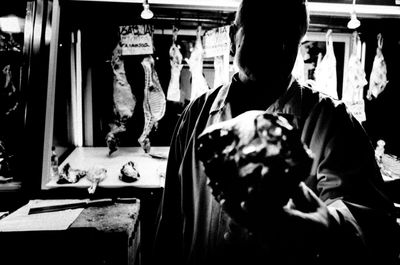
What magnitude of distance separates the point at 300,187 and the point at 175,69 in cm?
319

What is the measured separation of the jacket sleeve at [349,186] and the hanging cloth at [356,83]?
2.76 m

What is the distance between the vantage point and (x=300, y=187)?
96 cm

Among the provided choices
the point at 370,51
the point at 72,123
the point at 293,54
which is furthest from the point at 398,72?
the point at 72,123

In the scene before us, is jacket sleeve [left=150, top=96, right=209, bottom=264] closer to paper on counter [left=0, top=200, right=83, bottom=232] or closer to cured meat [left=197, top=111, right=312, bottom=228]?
paper on counter [left=0, top=200, right=83, bottom=232]

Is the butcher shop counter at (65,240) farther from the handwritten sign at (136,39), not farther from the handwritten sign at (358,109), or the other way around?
the handwritten sign at (358,109)

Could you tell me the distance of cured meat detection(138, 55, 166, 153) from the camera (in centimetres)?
384

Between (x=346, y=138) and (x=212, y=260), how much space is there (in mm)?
912

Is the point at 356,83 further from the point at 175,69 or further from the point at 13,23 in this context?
the point at 13,23

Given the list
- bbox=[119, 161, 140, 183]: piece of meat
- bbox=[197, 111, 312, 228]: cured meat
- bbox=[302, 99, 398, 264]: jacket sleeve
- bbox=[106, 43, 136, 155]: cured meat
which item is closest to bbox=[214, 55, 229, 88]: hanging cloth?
bbox=[106, 43, 136, 155]: cured meat

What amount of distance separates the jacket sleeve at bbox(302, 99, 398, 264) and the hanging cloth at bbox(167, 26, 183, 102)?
8.63 feet

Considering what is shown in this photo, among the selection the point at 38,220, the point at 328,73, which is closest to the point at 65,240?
the point at 38,220

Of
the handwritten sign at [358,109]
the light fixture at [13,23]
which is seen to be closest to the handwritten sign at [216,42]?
the handwritten sign at [358,109]

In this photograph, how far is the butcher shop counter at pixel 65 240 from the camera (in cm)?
199

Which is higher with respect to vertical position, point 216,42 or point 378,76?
point 216,42
